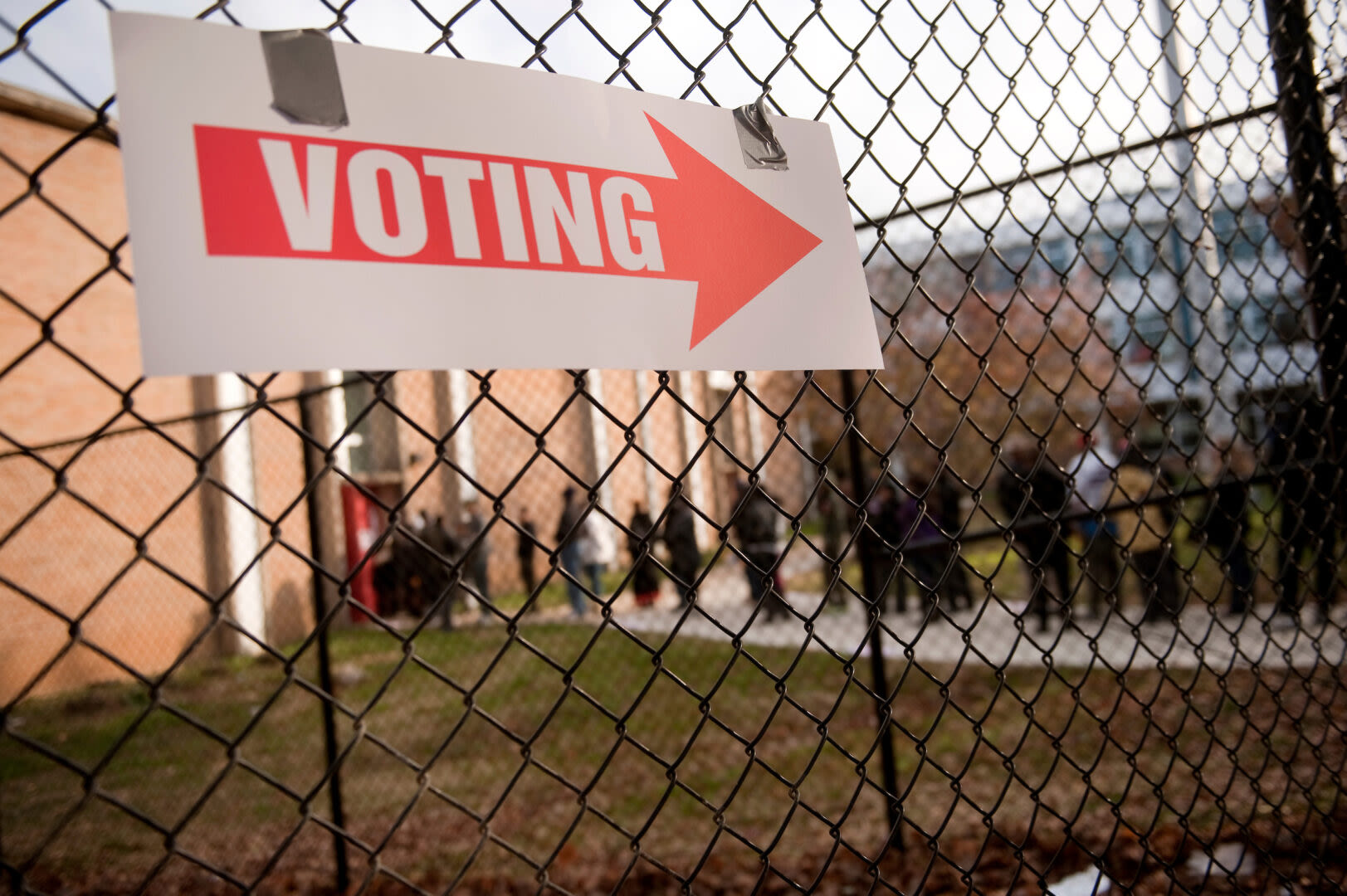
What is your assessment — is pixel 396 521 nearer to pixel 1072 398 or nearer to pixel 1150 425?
pixel 1072 398

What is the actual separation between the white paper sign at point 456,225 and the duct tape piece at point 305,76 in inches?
0.6

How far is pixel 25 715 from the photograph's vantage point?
7.77 meters

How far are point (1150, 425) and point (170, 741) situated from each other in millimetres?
27794

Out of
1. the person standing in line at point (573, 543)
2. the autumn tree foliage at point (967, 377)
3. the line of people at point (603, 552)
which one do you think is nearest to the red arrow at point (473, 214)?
the line of people at point (603, 552)

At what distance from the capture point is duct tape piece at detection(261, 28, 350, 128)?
115cm

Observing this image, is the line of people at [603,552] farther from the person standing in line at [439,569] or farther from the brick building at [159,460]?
the person standing in line at [439,569]

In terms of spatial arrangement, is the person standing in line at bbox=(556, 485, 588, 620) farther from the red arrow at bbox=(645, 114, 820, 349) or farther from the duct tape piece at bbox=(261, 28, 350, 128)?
the duct tape piece at bbox=(261, 28, 350, 128)

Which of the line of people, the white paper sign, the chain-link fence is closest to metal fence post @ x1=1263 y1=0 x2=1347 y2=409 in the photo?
the chain-link fence

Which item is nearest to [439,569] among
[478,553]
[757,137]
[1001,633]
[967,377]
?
[478,553]

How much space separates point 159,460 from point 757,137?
9.32 metres

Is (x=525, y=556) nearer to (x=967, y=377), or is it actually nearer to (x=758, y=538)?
(x=758, y=538)

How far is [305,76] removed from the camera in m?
1.17

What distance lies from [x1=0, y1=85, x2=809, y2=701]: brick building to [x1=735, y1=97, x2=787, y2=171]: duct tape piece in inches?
206

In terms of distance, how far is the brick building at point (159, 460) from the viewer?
26.6 ft
